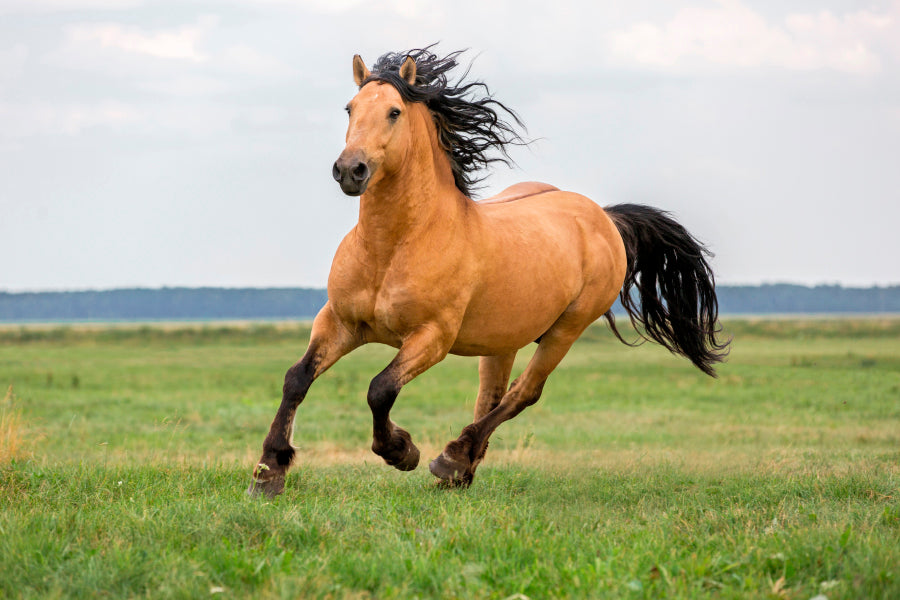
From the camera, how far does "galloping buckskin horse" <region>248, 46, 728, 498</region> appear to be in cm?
584

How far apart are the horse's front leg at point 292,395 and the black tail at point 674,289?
416 centimetres

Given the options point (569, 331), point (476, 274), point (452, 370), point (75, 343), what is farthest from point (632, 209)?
point (75, 343)

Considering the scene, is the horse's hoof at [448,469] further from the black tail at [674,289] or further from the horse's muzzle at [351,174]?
the black tail at [674,289]

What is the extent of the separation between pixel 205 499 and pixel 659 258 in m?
5.76

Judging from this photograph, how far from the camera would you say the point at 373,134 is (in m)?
5.46

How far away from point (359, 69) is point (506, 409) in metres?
2.91

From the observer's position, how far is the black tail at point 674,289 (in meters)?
9.38

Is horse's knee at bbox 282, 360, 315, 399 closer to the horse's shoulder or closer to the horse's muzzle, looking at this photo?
the horse's muzzle

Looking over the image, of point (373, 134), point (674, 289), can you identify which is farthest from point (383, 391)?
point (674, 289)

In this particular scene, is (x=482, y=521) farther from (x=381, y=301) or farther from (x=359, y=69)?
(x=359, y=69)

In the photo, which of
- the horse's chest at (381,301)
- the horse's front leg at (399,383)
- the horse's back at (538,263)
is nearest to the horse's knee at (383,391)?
the horse's front leg at (399,383)

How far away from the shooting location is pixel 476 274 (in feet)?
20.6

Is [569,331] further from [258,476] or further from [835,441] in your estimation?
[835,441]

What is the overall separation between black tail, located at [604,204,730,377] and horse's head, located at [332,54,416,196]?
4046mm
